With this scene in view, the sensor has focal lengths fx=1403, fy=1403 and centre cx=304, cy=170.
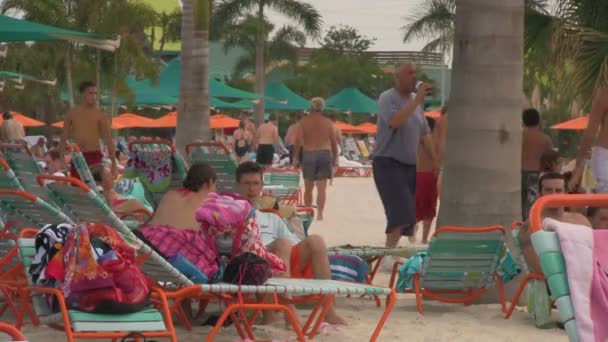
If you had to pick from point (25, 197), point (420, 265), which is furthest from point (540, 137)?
point (25, 197)

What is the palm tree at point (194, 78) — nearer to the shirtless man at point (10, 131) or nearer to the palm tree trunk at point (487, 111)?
the shirtless man at point (10, 131)

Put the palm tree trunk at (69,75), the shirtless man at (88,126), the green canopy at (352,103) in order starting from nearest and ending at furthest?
the shirtless man at (88,126) < the palm tree trunk at (69,75) < the green canopy at (352,103)

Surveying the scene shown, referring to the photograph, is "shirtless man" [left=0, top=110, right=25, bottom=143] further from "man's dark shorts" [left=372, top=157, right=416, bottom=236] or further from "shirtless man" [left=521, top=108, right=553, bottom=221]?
"man's dark shorts" [left=372, top=157, right=416, bottom=236]

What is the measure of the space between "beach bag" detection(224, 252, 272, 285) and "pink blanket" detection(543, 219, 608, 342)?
257 centimetres

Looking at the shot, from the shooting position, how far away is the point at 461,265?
26.5 ft

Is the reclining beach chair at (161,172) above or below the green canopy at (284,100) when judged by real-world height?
above

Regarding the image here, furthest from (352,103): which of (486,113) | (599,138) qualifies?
(486,113)

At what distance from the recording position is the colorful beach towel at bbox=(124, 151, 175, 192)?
10.4m

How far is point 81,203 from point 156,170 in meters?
4.00

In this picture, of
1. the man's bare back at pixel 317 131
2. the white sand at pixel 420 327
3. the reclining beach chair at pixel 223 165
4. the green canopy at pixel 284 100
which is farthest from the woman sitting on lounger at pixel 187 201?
the green canopy at pixel 284 100

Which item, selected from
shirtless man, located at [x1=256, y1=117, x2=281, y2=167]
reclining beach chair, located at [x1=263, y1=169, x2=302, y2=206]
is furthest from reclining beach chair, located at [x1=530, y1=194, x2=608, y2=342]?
shirtless man, located at [x1=256, y1=117, x2=281, y2=167]

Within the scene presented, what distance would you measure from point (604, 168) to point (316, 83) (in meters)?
69.3

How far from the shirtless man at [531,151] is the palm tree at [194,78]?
5.46 meters

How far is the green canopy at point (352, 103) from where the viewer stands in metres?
56.3
